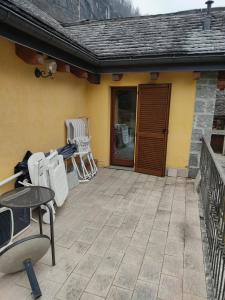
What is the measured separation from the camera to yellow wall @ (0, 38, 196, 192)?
3.14 meters

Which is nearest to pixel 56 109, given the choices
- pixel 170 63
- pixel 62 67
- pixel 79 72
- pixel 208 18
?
pixel 62 67

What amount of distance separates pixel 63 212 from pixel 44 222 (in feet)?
1.24

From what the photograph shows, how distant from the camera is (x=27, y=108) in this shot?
11.7 feet

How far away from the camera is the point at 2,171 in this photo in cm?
310

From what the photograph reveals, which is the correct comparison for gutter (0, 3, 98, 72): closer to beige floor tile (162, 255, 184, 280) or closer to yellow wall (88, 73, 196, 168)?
yellow wall (88, 73, 196, 168)

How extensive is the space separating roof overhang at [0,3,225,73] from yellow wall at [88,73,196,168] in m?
0.41

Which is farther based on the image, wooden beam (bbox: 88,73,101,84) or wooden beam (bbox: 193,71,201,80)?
wooden beam (bbox: 88,73,101,84)

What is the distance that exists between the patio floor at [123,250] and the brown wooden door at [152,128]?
3.69ft

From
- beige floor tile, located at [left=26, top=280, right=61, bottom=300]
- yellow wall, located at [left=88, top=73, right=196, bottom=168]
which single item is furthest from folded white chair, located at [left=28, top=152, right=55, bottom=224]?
yellow wall, located at [left=88, top=73, right=196, bottom=168]

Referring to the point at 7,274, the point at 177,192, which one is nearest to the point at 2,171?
the point at 7,274

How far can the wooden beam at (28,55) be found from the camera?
3.15 m

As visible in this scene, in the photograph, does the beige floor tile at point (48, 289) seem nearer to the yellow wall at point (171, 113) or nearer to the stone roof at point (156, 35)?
the yellow wall at point (171, 113)

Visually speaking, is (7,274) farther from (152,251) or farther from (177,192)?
(177,192)

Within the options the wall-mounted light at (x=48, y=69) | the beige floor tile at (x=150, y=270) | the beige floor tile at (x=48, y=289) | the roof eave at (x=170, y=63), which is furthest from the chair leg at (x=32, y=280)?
the roof eave at (x=170, y=63)
